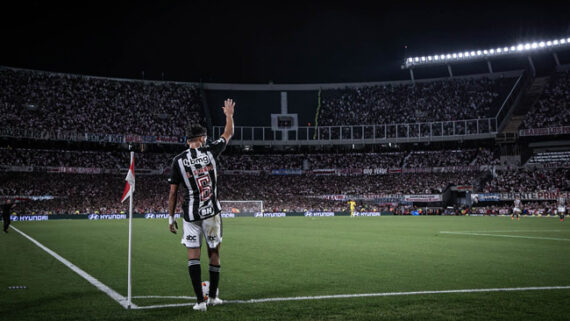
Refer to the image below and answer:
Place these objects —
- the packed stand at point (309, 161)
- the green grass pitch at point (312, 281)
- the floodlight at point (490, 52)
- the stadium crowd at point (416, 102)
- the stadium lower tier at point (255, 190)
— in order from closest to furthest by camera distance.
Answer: the green grass pitch at point (312, 281), the stadium lower tier at point (255, 190), the floodlight at point (490, 52), the stadium crowd at point (416, 102), the packed stand at point (309, 161)

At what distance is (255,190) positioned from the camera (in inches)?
2613

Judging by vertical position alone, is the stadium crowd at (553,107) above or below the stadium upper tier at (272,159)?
above

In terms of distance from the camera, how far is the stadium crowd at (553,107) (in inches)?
2233

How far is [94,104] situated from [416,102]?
151 ft

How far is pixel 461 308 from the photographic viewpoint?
608cm

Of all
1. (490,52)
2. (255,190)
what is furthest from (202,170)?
(490,52)

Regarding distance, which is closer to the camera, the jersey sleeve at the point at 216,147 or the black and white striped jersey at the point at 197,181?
the black and white striped jersey at the point at 197,181

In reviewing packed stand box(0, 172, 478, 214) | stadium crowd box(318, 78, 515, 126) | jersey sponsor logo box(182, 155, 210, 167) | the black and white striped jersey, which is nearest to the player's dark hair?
the black and white striped jersey

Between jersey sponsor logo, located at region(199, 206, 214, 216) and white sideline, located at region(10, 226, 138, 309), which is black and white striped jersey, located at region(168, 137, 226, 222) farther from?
white sideline, located at region(10, 226, 138, 309)

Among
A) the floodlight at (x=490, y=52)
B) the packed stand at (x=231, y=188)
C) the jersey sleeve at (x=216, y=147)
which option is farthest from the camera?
the floodlight at (x=490, y=52)

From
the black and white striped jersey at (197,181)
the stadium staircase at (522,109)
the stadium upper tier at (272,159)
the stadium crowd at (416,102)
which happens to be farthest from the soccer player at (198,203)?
the stadium crowd at (416,102)

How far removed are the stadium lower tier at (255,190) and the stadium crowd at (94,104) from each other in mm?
6556

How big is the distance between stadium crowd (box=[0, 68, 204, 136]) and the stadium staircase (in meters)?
42.1

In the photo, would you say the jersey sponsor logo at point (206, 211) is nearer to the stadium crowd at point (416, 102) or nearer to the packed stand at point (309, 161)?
the packed stand at point (309, 161)
